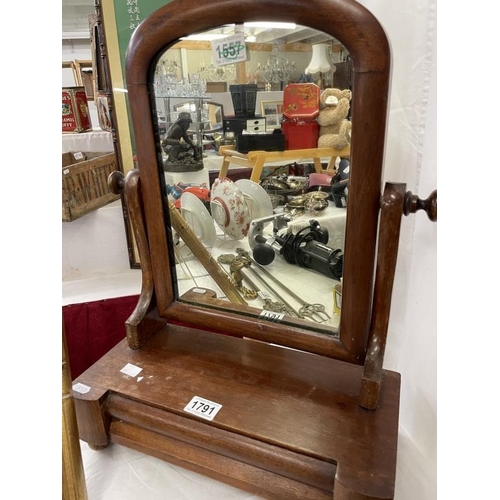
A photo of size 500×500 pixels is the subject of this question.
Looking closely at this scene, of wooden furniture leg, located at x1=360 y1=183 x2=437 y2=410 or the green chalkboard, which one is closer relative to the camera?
wooden furniture leg, located at x1=360 y1=183 x2=437 y2=410

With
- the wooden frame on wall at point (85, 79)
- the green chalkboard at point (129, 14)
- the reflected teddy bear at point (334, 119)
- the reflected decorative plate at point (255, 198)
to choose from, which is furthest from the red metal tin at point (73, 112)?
the reflected teddy bear at point (334, 119)

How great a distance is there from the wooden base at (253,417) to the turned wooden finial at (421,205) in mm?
239

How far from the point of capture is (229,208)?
2.04ft

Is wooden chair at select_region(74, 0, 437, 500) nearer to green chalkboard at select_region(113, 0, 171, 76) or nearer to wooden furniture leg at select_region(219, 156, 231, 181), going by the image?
wooden furniture leg at select_region(219, 156, 231, 181)

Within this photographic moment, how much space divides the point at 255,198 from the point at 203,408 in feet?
0.94

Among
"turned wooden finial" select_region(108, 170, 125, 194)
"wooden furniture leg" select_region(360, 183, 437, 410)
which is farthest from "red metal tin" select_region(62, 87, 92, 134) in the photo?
"wooden furniture leg" select_region(360, 183, 437, 410)

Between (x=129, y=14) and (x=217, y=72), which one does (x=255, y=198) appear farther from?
(x=129, y=14)

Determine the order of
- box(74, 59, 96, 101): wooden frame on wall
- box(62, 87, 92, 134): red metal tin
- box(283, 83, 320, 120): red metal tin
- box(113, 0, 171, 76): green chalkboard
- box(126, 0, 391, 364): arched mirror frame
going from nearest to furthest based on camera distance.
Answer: box(126, 0, 391, 364): arched mirror frame
box(283, 83, 320, 120): red metal tin
box(113, 0, 171, 76): green chalkboard
box(62, 87, 92, 134): red metal tin
box(74, 59, 96, 101): wooden frame on wall

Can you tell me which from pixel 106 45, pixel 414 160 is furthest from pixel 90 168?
pixel 414 160

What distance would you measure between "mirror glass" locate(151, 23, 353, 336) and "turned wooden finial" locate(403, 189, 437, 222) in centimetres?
7

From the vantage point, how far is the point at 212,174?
2.03 feet

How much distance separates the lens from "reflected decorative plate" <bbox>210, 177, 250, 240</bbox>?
613mm

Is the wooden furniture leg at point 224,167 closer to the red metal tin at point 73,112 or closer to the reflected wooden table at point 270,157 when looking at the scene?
the reflected wooden table at point 270,157

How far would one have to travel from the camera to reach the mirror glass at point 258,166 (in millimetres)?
503
